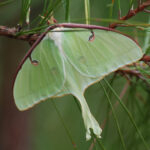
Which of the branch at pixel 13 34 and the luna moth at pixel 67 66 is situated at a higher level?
the branch at pixel 13 34

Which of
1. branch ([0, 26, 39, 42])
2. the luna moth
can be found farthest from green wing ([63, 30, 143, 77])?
branch ([0, 26, 39, 42])

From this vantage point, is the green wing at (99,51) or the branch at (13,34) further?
the branch at (13,34)

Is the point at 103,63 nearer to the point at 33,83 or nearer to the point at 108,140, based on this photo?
the point at 33,83

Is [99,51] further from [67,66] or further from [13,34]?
[13,34]

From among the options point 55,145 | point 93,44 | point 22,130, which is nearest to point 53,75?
point 93,44

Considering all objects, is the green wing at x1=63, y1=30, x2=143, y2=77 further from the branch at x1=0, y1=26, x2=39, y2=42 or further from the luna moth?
the branch at x1=0, y1=26, x2=39, y2=42

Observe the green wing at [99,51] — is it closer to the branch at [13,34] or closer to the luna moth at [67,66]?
the luna moth at [67,66]

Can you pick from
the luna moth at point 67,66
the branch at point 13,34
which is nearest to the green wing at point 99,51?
the luna moth at point 67,66
